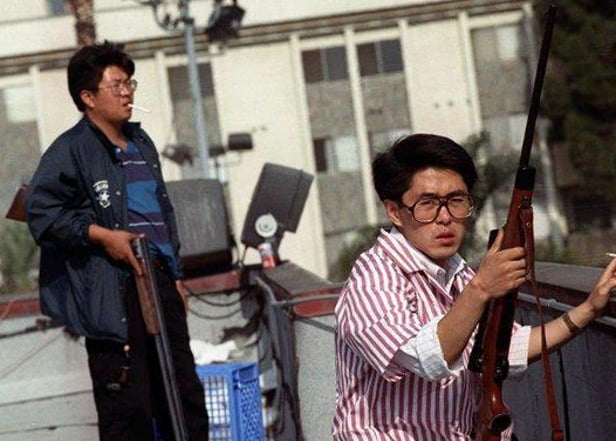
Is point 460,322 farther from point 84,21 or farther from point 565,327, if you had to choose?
point 84,21

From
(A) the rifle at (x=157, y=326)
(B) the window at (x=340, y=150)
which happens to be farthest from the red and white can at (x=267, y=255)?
(B) the window at (x=340, y=150)

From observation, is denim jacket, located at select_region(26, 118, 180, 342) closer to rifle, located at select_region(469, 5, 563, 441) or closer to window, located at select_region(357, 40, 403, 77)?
rifle, located at select_region(469, 5, 563, 441)

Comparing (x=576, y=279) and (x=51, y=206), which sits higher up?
(x=51, y=206)

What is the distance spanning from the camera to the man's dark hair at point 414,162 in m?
3.93

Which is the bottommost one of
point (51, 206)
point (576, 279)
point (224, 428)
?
point (224, 428)

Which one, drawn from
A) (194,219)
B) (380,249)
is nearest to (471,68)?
(194,219)

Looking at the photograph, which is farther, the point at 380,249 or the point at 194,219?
the point at 194,219

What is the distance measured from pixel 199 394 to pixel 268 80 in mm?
45668

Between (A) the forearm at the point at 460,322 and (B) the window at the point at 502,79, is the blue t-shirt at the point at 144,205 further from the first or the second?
(B) the window at the point at 502,79

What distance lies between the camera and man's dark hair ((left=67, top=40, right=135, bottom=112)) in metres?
6.35

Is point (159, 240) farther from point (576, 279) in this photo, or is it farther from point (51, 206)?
point (576, 279)

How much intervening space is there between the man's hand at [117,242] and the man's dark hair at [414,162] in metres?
2.12

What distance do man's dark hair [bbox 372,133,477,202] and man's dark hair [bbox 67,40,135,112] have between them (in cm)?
252

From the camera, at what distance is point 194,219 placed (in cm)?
1140
